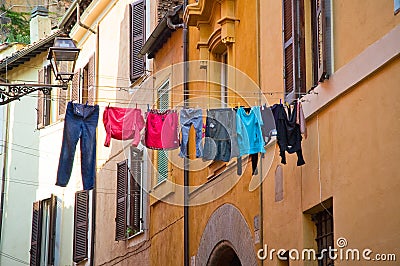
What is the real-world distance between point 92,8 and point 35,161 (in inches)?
244

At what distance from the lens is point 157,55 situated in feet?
71.2

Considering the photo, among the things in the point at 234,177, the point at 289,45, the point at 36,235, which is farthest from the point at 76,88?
the point at 289,45

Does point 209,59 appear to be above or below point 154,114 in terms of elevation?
above

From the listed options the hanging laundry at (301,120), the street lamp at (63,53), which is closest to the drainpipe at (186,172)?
the street lamp at (63,53)

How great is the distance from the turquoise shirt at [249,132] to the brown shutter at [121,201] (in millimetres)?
9621

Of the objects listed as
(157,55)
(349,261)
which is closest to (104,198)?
(157,55)

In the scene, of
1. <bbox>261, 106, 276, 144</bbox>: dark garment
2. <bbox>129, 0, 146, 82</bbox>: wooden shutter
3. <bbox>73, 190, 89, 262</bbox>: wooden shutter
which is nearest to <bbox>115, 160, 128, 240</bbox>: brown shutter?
<bbox>129, 0, 146, 82</bbox>: wooden shutter

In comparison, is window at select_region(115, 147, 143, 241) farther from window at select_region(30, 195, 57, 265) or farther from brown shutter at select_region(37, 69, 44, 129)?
brown shutter at select_region(37, 69, 44, 129)

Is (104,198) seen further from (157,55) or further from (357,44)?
(357,44)

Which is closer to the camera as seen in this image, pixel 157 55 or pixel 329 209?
pixel 329 209

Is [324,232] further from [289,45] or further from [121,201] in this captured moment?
[121,201]

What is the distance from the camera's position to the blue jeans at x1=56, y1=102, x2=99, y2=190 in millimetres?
14039

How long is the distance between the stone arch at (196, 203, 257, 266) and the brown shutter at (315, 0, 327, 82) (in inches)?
→ 140

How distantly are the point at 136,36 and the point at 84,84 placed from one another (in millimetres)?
3977
